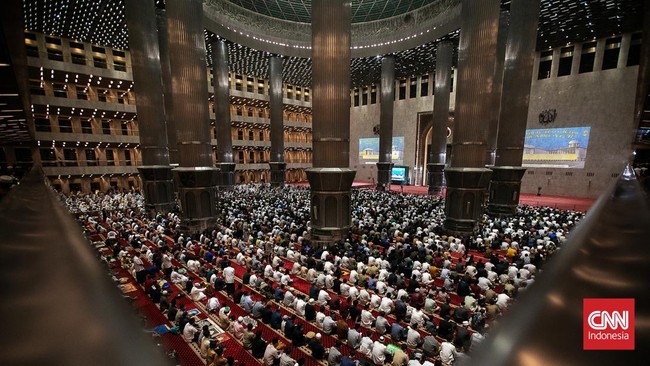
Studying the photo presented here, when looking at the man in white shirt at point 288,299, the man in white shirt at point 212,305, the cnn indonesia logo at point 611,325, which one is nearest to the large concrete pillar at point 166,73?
the man in white shirt at point 212,305

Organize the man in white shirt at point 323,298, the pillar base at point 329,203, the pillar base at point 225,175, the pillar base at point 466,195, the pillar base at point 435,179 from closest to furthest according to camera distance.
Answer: the man in white shirt at point 323,298
the pillar base at point 329,203
the pillar base at point 466,195
the pillar base at point 435,179
the pillar base at point 225,175

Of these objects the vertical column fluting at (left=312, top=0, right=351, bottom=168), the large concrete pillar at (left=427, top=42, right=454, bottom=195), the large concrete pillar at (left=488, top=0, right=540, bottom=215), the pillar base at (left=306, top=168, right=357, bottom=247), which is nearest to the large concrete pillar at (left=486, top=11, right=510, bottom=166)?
the large concrete pillar at (left=488, top=0, right=540, bottom=215)

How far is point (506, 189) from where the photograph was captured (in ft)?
44.8

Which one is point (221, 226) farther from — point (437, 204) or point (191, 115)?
point (437, 204)

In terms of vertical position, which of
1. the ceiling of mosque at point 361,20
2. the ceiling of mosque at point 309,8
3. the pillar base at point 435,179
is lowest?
the pillar base at point 435,179

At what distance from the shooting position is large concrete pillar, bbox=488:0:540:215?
1267cm

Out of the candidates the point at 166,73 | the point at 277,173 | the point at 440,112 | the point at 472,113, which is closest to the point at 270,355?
the point at 472,113

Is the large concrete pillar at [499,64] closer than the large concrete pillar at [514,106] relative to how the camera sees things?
No

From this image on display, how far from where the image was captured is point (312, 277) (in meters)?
7.37

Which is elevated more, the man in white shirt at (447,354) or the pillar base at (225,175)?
the pillar base at (225,175)

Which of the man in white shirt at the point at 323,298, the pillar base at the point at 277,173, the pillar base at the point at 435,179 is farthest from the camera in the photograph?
the pillar base at the point at 277,173

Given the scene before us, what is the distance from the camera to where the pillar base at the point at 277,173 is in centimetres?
2394

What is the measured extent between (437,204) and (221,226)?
11297mm

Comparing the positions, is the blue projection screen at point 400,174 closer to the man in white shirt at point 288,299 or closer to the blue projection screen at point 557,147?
the blue projection screen at point 557,147
